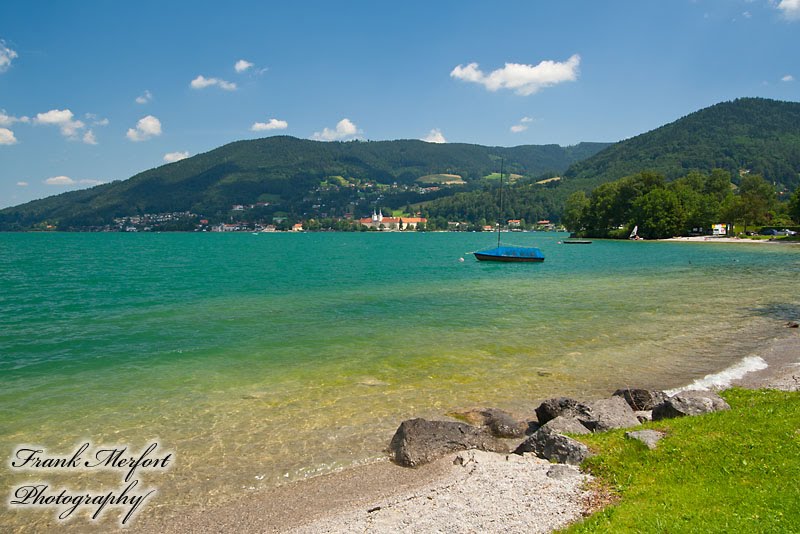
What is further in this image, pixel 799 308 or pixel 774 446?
pixel 799 308

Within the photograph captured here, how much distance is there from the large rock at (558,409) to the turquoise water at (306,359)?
5.03 feet

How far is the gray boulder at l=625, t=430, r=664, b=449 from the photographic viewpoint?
30.4ft

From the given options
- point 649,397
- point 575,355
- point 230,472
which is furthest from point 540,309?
point 230,472

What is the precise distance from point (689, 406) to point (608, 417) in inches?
73.4

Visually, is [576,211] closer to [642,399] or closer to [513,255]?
[513,255]

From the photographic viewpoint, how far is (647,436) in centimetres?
956

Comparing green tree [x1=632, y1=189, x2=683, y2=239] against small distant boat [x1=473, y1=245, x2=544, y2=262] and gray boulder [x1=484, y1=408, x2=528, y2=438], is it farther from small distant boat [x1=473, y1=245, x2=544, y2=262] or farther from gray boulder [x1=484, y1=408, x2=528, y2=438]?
gray boulder [x1=484, y1=408, x2=528, y2=438]

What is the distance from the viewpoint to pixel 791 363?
18.4 meters

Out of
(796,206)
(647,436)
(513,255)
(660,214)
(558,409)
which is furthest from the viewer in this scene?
(660,214)

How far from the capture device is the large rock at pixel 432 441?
1092cm

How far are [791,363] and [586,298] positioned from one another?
19263 mm

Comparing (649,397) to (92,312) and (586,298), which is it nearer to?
(586,298)

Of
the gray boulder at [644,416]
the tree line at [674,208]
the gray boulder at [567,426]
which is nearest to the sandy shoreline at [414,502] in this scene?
the gray boulder at [567,426]

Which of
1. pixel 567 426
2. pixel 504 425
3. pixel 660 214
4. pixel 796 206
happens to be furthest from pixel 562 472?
pixel 660 214
